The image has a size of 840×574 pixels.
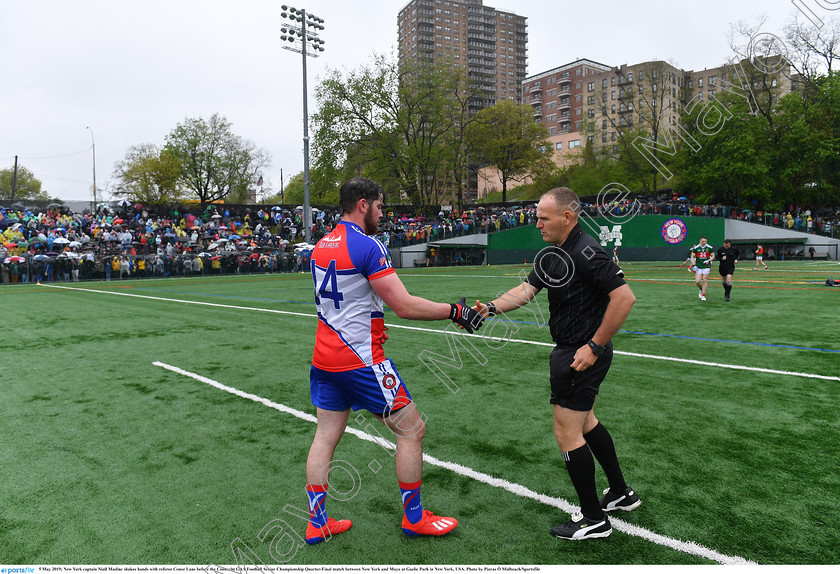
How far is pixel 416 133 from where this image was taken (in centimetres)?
5572

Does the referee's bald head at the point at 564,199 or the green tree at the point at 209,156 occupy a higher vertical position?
the green tree at the point at 209,156

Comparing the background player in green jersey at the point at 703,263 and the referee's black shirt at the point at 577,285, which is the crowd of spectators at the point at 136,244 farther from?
the referee's black shirt at the point at 577,285

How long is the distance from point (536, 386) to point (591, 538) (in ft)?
11.1

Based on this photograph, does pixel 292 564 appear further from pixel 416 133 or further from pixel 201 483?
pixel 416 133

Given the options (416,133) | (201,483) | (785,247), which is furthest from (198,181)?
(201,483)

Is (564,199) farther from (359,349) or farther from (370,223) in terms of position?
(359,349)

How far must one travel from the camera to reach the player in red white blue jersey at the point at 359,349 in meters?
2.96

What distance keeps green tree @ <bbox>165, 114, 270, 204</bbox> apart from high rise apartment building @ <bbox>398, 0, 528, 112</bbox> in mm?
93333

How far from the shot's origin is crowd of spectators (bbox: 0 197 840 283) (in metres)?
29.9

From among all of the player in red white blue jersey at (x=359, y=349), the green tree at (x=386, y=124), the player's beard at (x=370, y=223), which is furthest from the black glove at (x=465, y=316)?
the green tree at (x=386, y=124)

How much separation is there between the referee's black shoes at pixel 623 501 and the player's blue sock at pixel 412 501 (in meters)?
1.29

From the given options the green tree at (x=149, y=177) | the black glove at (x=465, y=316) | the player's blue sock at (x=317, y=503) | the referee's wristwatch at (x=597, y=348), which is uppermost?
the green tree at (x=149, y=177)

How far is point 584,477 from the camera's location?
10.1 ft

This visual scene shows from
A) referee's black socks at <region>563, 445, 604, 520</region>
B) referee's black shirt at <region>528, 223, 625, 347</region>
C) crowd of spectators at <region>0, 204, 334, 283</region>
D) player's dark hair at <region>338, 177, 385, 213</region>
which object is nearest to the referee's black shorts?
referee's black shirt at <region>528, 223, 625, 347</region>
